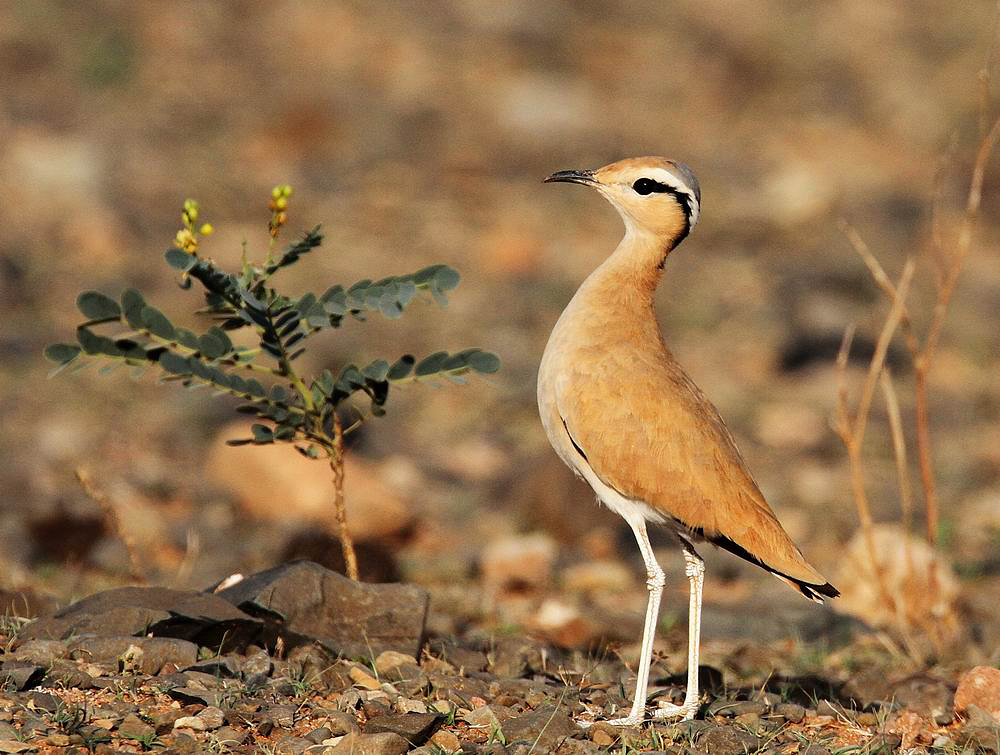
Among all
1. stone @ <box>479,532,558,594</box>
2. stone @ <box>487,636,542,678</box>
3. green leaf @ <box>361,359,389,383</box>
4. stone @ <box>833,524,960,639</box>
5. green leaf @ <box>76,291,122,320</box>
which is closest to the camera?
green leaf @ <box>76,291,122,320</box>

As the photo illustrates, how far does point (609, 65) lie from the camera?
1705 centimetres

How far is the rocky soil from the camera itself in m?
3.84

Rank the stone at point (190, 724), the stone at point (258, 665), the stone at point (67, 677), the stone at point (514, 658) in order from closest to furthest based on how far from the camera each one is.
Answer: the stone at point (190, 724) < the stone at point (67, 677) < the stone at point (258, 665) < the stone at point (514, 658)

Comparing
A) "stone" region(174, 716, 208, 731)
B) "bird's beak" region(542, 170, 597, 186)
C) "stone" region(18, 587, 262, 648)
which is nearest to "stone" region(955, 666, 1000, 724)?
"bird's beak" region(542, 170, 597, 186)

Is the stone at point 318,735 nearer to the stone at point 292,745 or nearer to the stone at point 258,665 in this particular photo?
the stone at point 292,745

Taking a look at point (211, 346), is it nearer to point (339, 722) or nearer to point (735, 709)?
point (339, 722)

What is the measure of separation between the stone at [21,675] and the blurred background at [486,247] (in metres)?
2.03

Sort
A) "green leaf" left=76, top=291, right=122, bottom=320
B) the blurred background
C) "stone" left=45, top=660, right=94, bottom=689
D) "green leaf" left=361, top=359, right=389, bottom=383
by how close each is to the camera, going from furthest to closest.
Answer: the blurred background < "green leaf" left=361, top=359, right=389, bottom=383 < "green leaf" left=76, top=291, right=122, bottom=320 < "stone" left=45, top=660, right=94, bottom=689

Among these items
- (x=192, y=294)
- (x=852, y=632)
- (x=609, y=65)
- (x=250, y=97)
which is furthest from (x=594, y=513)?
(x=609, y=65)

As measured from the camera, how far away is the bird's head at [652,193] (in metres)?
4.95

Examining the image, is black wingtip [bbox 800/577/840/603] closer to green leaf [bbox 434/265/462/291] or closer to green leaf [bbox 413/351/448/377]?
green leaf [bbox 413/351/448/377]

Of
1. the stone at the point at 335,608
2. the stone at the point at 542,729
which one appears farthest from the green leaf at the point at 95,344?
the stone at the point at 542,729

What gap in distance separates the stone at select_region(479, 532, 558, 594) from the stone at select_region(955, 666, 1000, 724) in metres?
3.16

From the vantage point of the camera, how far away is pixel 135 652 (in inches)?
167
